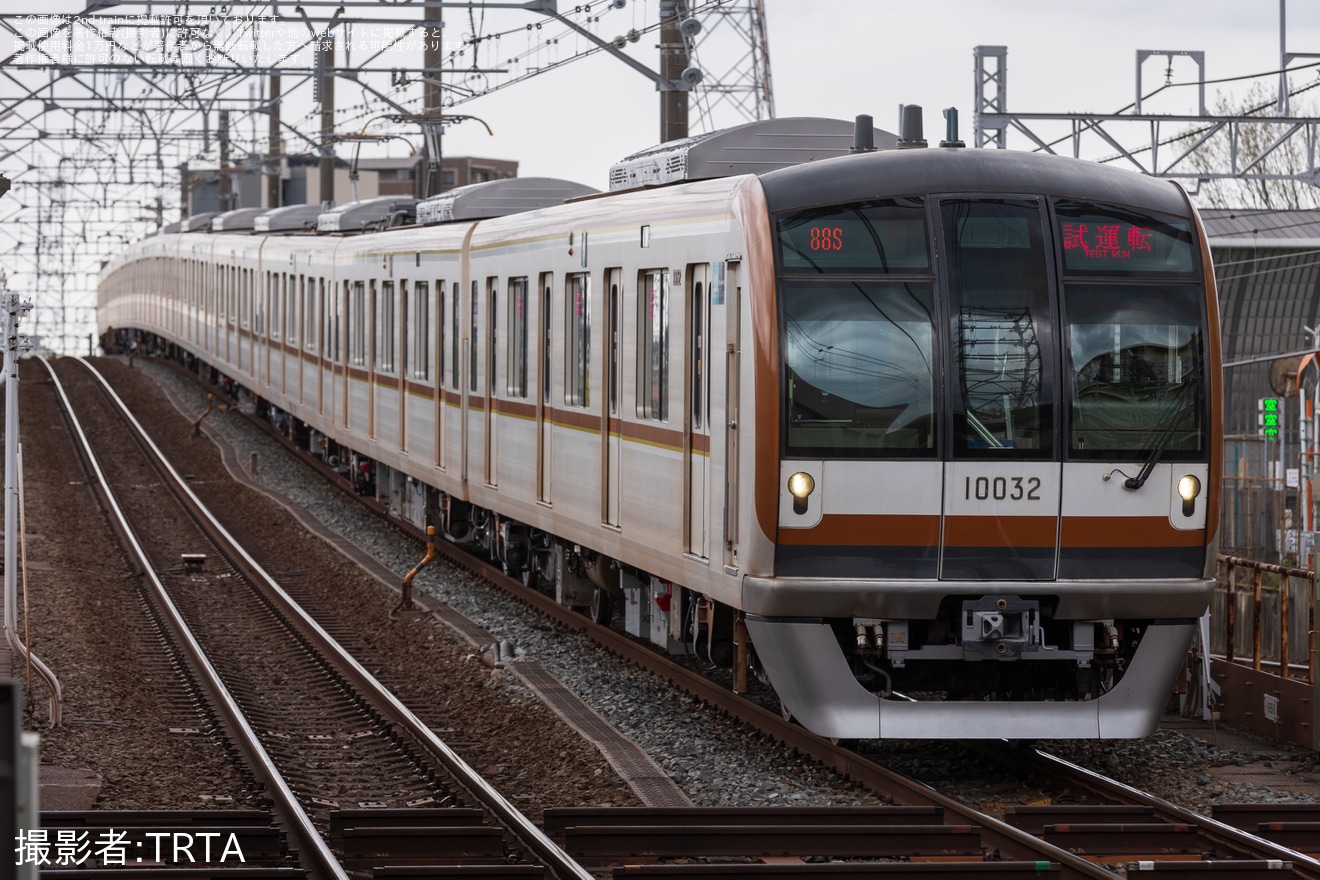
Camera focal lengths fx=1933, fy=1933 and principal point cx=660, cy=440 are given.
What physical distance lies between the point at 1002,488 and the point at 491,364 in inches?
269

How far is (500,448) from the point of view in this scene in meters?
14.4

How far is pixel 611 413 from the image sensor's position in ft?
37.1

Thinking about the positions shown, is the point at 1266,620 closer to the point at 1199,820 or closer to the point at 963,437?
the point at 963,437

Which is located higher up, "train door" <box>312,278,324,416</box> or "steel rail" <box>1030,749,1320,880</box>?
"train door" <box>312,278,324,416</box>

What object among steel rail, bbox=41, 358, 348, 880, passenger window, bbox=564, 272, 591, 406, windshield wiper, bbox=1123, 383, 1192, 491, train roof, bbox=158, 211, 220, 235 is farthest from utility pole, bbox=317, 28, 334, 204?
windshield wiper, bbox=1123, 383, 1192, 491

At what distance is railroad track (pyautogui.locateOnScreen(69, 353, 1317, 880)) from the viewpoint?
6.73 meters

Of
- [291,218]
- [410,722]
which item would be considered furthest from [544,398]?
[291,218]

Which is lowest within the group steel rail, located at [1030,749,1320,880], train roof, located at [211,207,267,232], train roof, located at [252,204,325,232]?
steel rail, located at [1030,749,1320,880]

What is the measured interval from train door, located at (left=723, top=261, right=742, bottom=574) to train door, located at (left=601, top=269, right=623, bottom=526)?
2.18m

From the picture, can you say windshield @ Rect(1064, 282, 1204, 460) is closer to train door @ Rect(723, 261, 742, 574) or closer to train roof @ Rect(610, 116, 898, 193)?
train door @ Rect(723, 261, 742, 574)

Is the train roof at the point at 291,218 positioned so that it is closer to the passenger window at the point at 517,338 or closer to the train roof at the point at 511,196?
the train roof at the point at 511,196

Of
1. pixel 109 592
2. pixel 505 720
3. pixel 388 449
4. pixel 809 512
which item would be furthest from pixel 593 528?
pixel 388 449

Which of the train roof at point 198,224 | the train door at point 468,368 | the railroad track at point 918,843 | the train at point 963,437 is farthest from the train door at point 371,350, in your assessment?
the train roof at point 198,224

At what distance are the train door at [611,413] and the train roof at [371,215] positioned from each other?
8494 mm
